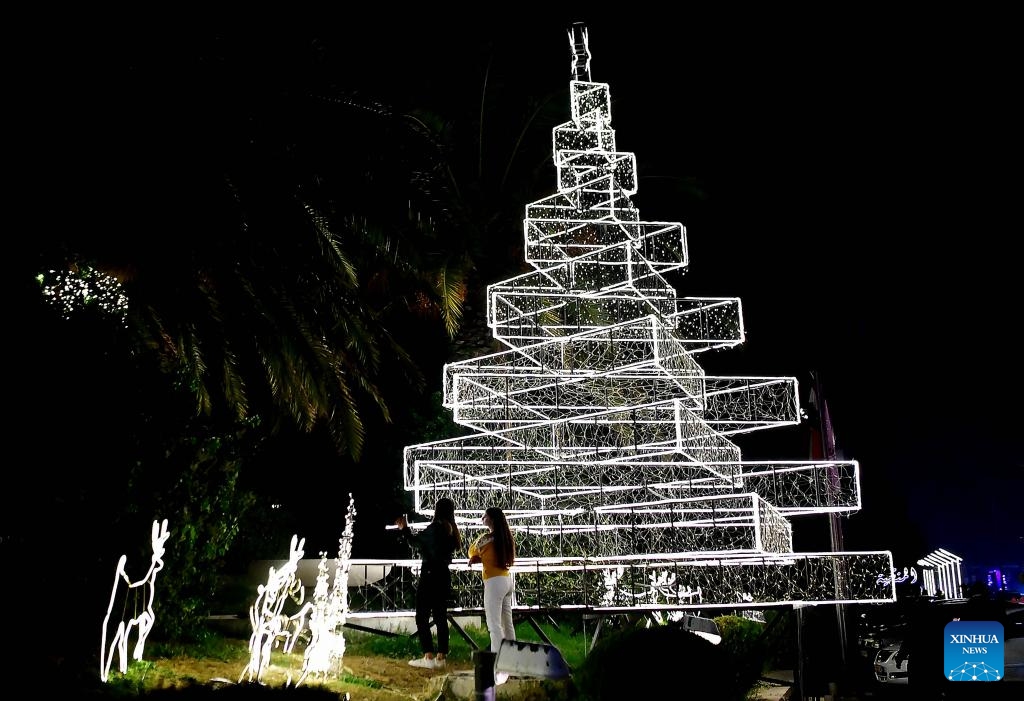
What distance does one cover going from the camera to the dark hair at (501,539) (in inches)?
307

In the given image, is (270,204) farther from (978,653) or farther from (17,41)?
(978,653)

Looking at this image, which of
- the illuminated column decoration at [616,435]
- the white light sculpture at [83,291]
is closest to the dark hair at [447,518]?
the illuminated column decoration at [616,435]

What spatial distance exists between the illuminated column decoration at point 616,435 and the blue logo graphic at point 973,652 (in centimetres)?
592

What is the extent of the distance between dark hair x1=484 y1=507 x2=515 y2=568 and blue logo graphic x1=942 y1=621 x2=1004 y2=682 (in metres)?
4.83

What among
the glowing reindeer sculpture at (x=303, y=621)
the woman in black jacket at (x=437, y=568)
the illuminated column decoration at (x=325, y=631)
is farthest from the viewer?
the woman in black jacket at (x=437, y=568)

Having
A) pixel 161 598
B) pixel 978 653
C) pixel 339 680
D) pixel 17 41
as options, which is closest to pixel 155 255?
pixel 17 41

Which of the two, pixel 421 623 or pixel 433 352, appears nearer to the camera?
pixel 421 623

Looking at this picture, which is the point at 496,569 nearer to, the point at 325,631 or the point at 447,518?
the point at 447,518

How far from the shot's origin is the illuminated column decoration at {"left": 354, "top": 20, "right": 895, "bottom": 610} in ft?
30.8

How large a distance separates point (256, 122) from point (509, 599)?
4.90 metres

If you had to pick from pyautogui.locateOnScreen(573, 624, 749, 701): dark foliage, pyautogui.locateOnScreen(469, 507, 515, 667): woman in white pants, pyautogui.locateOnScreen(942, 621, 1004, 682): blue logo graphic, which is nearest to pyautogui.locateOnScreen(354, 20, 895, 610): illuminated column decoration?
pyautogui.locateOnScreen(469, 507, 515, 667): woman in white pants

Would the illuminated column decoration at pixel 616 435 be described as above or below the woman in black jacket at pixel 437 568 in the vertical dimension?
above

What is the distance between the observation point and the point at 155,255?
794 cm

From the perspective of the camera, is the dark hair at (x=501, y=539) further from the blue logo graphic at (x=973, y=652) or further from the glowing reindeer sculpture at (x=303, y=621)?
the blue logo graphic at (x=973, y=652)
